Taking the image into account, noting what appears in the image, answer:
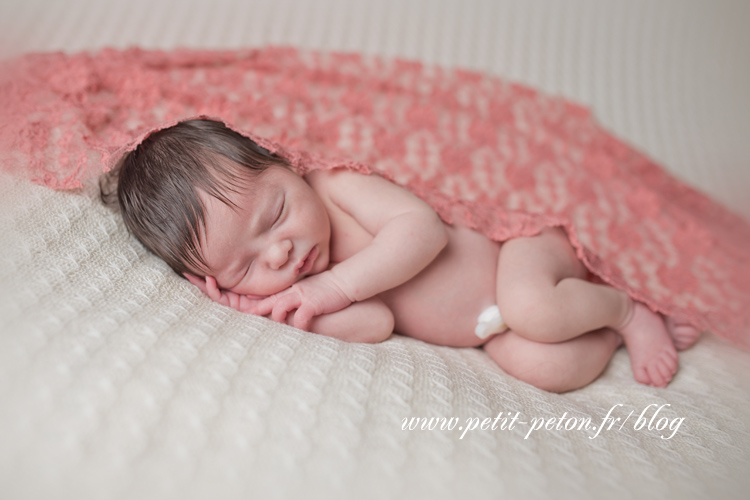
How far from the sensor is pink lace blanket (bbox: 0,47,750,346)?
1.17 meters

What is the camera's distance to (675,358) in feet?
3.76

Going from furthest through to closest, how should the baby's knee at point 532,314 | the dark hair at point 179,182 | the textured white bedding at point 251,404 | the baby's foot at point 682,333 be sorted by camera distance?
the baby's foot at point 682,333 < the baby's knee at point 532,314 < the dark hair at point 179,182 < the textured white bedding at point 251,404

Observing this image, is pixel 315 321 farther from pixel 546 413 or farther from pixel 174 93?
pixel 174 93

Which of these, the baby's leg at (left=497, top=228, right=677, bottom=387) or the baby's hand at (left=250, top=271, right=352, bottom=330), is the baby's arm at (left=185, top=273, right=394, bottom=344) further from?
the baby's leg at (left=497, top=228, right=677, bottom=387)

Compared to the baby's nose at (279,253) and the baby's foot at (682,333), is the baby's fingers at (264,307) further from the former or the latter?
the baby's foot at (682,333)

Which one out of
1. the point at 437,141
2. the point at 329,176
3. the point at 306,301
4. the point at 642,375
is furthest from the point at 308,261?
the point at 642,375

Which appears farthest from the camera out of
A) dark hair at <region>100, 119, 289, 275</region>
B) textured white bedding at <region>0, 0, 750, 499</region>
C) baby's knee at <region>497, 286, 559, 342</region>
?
baby's knee at <region>497, 286, 559, 342</region>

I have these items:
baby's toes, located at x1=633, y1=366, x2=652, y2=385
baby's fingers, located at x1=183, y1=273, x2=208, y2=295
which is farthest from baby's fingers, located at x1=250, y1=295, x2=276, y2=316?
baby's toes, located at x1=633, y1=366, x2=652, y2=385

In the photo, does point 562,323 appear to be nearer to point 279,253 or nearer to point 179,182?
point 279,253

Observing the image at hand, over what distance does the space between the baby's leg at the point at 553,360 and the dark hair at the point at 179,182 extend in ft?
2.11

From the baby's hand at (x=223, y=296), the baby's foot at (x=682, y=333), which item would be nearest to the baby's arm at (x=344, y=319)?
the baby's hand at (x=223, y=296)

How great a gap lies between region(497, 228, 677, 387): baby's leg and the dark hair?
22.6 inches

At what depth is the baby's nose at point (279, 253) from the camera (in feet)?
3.22

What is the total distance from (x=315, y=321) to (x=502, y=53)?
1431 millimetres
